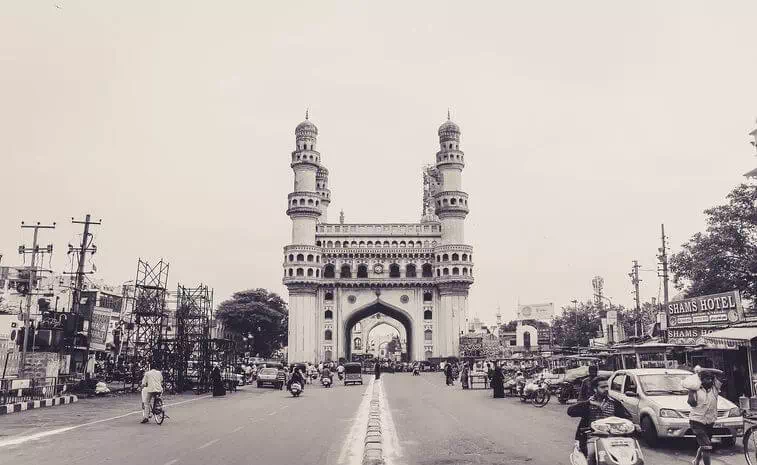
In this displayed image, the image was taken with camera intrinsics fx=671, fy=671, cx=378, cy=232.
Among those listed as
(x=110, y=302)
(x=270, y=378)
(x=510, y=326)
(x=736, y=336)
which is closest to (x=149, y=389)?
(x=736, y=336)

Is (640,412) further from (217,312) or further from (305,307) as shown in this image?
(217,312)

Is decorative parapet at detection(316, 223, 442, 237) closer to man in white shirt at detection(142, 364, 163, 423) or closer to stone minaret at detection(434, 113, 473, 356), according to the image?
stone minaret at detection(434, 113, 473, 356)

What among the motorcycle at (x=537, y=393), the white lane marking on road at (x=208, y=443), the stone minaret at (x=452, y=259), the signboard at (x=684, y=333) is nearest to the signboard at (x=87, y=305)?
the motorcycle at (x=537, y=393)

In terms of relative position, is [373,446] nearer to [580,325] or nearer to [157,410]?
[157,410]

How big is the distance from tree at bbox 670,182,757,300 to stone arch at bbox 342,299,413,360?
45098 mm

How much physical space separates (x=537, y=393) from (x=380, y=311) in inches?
2206

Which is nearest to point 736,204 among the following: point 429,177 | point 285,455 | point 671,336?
point 671,336

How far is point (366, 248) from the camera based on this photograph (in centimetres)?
7500

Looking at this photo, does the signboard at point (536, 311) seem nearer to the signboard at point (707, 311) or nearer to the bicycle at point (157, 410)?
the signboard at point (707, 311)

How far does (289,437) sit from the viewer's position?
41.7 feet

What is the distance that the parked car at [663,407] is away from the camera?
11.0 metres

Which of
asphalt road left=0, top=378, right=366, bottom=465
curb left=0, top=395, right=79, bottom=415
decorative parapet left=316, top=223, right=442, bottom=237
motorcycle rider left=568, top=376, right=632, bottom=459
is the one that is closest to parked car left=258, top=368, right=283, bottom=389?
curb left=0, top=395, right=79, bottom=415

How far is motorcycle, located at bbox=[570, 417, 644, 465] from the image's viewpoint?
716cm

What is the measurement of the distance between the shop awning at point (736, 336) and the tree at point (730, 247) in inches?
451
